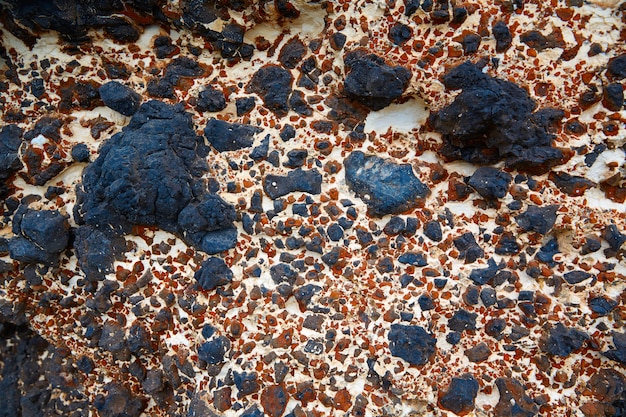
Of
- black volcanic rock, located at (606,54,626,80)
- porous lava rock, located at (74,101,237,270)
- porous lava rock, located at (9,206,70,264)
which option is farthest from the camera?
porous lava rock, located at (9,206,70,264)

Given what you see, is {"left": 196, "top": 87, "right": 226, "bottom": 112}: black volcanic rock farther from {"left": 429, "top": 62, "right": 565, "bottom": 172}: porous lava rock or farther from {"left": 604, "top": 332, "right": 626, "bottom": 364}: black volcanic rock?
{"left": 604, "top": 332, "right": 626, "bottom": 364}: black volcanic rock

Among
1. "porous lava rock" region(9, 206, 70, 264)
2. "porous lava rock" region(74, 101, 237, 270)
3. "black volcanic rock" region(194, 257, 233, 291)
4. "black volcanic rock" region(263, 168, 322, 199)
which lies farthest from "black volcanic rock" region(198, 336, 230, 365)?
"porous lava rock" region(9, 206, 70, 264)

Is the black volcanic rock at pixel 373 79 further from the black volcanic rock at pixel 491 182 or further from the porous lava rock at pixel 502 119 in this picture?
the black volcanic rock at pixel 491 182

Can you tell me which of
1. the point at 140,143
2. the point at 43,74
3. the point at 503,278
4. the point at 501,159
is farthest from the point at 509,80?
the point at 43,74

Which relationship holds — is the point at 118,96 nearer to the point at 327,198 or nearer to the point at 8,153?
the point at 8,153

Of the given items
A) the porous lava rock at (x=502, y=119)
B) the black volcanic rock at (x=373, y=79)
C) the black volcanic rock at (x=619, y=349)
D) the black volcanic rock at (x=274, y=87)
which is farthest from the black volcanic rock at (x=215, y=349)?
the black volcanic rock at (x=619, y=349)

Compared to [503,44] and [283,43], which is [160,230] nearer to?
[283,43]
